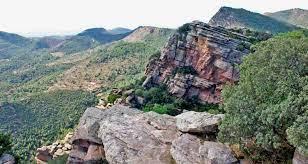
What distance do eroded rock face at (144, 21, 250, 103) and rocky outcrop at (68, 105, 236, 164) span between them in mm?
53555

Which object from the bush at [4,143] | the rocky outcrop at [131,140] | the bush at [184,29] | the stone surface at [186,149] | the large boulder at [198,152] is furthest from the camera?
the bush at [184,29]

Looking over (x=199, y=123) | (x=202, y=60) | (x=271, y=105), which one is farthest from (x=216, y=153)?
(x=202, y=60)

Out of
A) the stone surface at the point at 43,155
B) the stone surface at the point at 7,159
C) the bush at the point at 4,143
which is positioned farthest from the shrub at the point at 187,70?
the stone surface at the point at 7,159

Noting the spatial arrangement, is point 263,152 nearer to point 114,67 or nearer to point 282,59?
point 282,59

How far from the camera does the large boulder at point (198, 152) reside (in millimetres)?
30156

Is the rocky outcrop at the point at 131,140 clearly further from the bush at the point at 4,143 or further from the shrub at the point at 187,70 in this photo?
the shrub at the point at 187,70

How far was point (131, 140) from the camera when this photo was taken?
35.8 m

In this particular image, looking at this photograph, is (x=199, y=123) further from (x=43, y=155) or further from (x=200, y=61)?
(x=200, y=61)

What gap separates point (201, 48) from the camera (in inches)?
3944

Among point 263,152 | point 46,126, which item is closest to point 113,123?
point 263,152

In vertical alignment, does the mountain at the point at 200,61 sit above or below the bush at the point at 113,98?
above

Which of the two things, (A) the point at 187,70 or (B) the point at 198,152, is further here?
(A) the point at 187,70

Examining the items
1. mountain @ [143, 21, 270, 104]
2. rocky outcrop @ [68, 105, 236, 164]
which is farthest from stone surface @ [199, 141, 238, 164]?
mountain @ [143, 21, 270, 104]

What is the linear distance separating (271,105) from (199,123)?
789 cm
